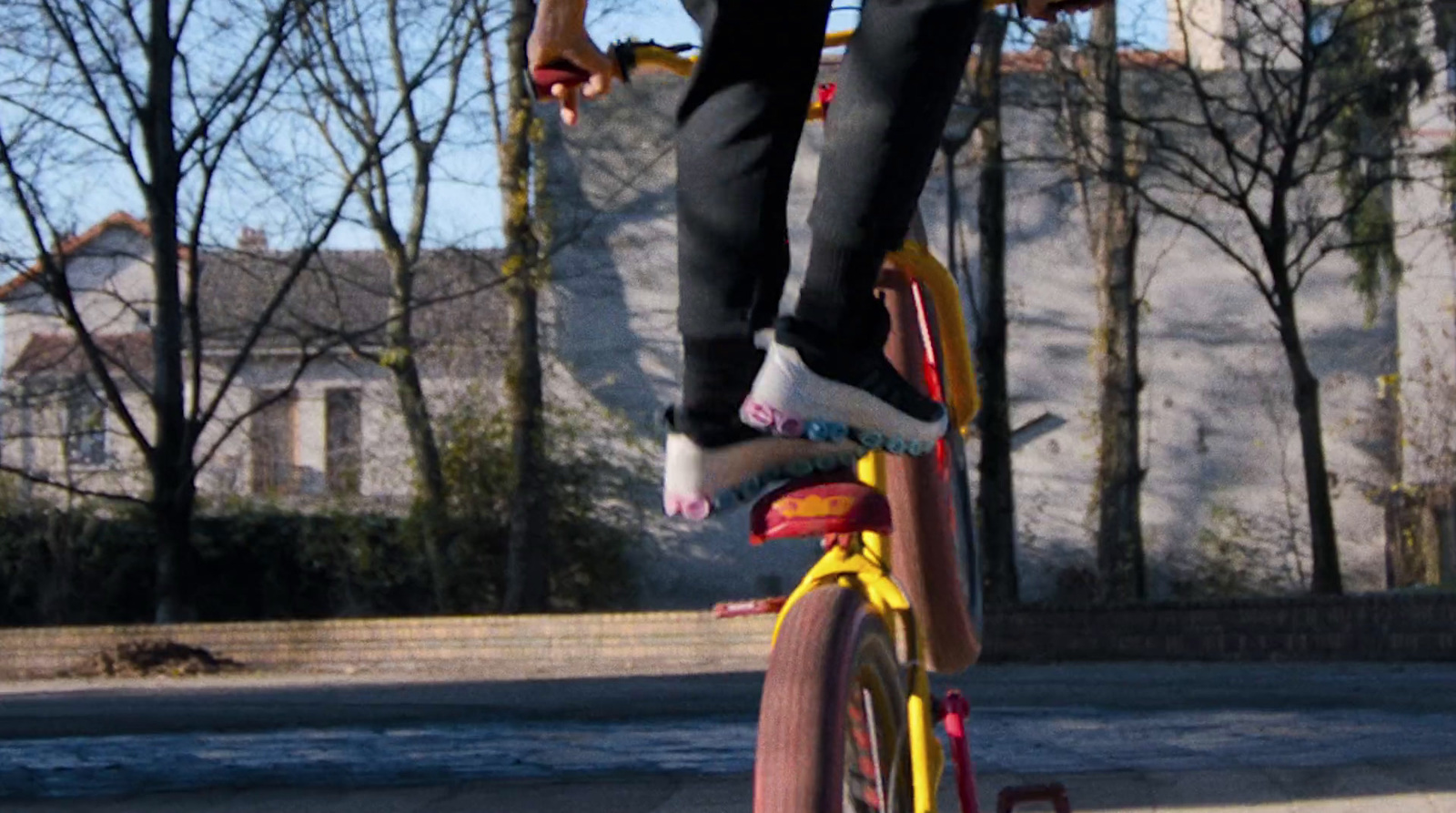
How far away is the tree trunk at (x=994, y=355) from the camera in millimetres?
16281

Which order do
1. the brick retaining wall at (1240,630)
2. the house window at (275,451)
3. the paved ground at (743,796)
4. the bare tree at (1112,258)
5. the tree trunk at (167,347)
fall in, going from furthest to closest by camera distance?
the house window at (275,451) < the tree trunk at (167,347) < the bare tree at (1112,258) < the brick retaining wall at (1240,630) < the paved ground at (743,796)

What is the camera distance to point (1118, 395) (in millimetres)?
20141

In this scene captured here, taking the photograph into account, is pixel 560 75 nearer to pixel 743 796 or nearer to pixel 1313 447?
pixel 743 796

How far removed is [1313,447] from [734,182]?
13.9 meters

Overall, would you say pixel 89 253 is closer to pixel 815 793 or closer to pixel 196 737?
pixel 196 737

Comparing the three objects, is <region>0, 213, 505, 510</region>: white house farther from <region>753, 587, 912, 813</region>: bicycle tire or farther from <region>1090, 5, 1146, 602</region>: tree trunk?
<region>753, 587, 912, 813</region>: bicycle tire

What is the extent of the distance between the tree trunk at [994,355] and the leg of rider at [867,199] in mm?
13853

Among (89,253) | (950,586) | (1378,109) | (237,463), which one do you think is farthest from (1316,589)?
(237,463)

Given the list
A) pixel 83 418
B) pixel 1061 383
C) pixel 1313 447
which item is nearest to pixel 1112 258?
pixel 1313 447

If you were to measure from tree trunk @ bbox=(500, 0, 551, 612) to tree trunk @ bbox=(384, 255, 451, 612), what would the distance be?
0.92 metres

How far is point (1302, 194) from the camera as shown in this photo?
2208 cm

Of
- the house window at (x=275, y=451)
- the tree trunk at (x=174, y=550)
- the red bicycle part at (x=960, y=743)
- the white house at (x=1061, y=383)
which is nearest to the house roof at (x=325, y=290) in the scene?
the white house at (x=1061, y=383)

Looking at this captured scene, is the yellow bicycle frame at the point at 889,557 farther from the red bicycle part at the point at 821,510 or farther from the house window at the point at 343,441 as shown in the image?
the house window at the point at 343,441

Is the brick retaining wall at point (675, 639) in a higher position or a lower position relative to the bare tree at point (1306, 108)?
lower
